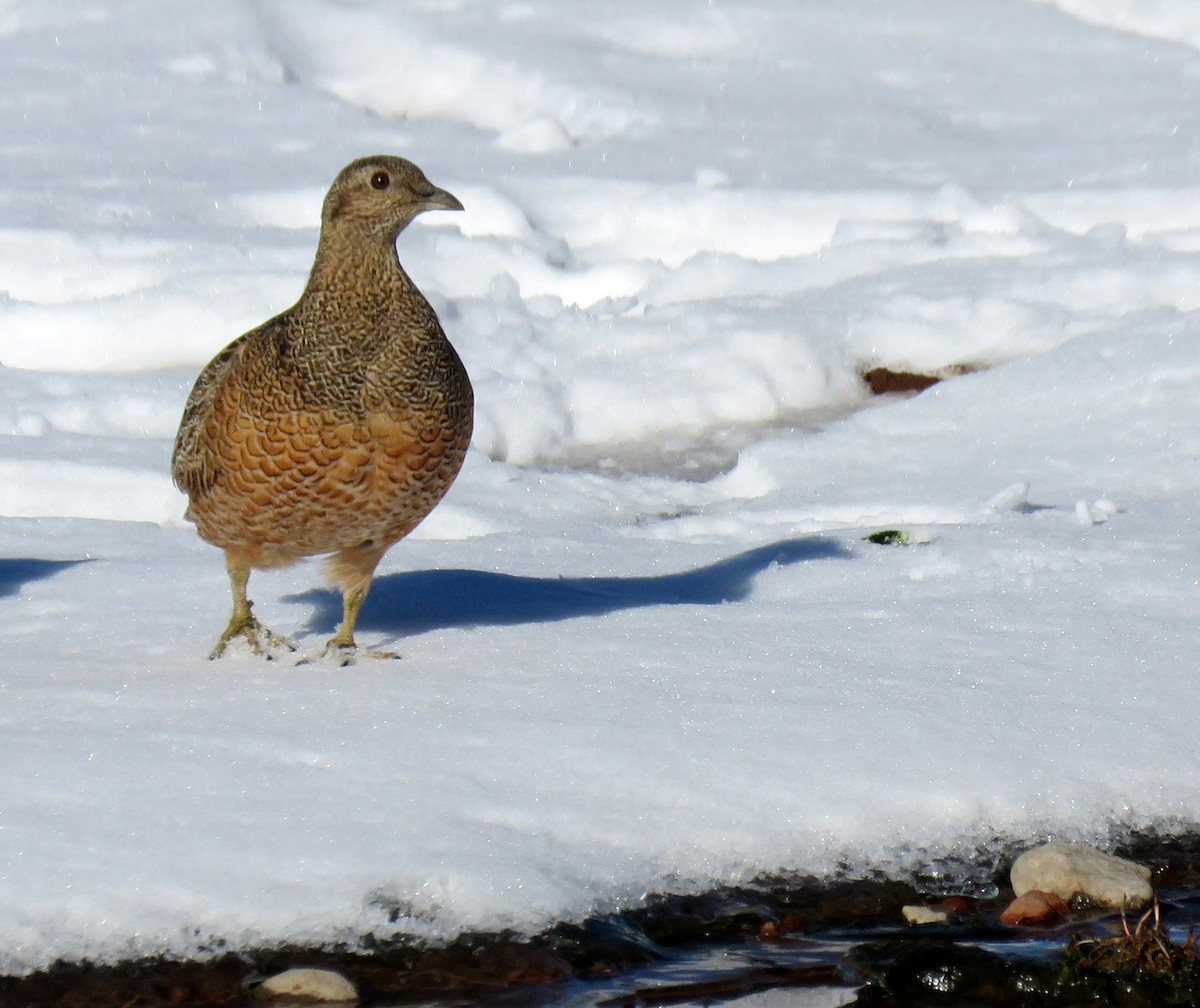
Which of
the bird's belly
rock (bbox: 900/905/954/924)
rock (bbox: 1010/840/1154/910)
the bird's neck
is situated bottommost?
rock (bbox: 900/905/954/924)

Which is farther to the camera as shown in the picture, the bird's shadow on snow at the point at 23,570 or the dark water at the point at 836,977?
the bird's shadow on snow at the point at 23,570

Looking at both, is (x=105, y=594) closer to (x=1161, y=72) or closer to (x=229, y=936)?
(x=229, y=936)

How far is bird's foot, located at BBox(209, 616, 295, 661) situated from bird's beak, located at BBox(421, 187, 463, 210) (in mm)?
1379

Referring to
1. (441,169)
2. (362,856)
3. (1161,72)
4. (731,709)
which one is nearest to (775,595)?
(731,709)

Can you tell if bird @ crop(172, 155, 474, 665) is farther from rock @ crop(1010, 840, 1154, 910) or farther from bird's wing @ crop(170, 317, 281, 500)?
rock @ crop(1010, 840, 1154, 910)

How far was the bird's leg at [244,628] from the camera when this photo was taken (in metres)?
5.28

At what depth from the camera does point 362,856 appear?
3631 mm

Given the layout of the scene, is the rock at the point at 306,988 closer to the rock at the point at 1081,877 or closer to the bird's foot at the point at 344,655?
the rock at the point at 1081,877

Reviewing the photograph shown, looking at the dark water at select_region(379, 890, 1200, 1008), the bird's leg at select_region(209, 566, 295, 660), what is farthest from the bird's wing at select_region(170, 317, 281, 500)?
the dark water at select_region(379, 890, 1200, 1008)

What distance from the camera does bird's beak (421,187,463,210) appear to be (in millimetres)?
5344

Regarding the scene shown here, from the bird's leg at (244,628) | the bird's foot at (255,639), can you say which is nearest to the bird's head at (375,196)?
the bird's leg at (244,628)

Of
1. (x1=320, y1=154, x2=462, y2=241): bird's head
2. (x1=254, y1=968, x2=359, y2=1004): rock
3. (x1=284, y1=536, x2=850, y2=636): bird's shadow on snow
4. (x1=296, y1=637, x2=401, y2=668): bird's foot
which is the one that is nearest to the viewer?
(x1=254, y1=968, x2=359, y2=1004): rock

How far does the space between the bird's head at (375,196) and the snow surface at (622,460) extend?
1.27 m

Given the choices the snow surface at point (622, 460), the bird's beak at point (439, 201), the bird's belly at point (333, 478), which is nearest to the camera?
the snow surface at point (622, 460)
